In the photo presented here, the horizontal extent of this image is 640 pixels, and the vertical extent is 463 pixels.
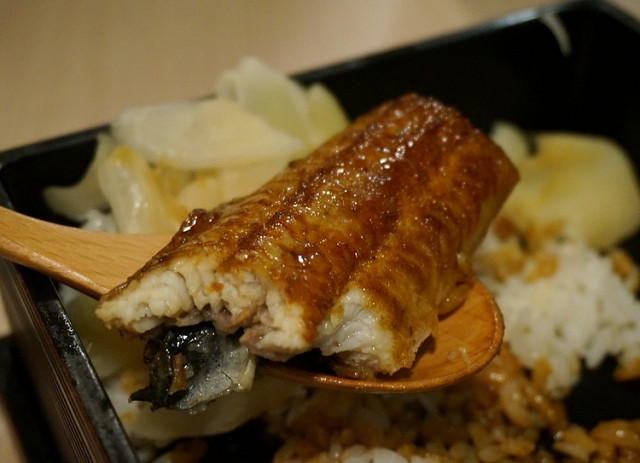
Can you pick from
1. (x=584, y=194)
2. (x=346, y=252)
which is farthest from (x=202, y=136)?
(x=584, y=194)

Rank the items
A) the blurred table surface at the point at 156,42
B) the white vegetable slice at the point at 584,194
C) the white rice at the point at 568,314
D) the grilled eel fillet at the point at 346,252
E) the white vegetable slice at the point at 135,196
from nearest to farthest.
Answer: the grilled eel fillet at the point at 346,252
the white vegetable slice at the point at 135,196
the white rice at the point at 568,314
the white vegetable slice at the point at 584,194
the blurred table surface at the point at 156,42

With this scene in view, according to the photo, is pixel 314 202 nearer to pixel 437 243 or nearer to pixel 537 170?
pixel 437 243

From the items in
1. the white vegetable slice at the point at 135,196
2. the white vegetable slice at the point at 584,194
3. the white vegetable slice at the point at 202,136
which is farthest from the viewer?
the white vegetable slice at the point at 584,194

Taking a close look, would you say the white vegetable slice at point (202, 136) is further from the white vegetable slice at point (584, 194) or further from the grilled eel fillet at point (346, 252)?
the white vegetable slice at point (584, 194)

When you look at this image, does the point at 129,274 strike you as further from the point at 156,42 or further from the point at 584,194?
the point at 156,42

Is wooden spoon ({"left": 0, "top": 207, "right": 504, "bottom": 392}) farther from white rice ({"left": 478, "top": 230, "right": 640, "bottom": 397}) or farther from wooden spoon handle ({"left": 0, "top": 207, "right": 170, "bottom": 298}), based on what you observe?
white rice ({"left": 478, "top": 230, "right": 640, "bottom": 397})

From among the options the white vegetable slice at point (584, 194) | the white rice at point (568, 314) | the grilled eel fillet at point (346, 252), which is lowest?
the white rice at point (568, 314)

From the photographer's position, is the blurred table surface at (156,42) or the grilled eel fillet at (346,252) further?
the blurred table surface at (156,42)

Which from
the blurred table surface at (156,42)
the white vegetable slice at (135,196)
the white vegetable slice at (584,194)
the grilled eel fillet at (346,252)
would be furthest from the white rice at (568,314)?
the blurred table surface at (156,42)
